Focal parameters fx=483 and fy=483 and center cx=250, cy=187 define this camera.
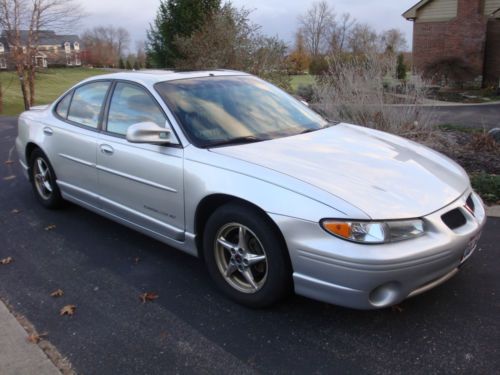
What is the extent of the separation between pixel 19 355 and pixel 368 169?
7.97ft

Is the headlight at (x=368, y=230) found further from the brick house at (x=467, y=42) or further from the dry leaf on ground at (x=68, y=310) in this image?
the brick house at (x=467, y=42)

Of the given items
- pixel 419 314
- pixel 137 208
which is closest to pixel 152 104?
pixel 137 208

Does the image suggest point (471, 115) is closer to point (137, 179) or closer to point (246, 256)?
point (137, 179)

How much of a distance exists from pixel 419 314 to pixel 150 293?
6.14ft

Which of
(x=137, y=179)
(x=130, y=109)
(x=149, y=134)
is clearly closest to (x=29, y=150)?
(x=130, y=109)

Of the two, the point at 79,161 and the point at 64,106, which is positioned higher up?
the point at 64,106

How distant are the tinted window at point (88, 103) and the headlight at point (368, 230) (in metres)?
2.60

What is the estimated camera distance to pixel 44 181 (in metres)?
5.29

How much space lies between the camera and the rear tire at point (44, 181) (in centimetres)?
511

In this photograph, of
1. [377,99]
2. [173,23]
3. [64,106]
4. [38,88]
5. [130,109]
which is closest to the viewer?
[130,109]

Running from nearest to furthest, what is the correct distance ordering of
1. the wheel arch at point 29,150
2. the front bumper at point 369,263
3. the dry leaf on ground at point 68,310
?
the front bumper at point 369,263 < the dry leaf on ground at point 68,310 < the wheel arch at point 29,150

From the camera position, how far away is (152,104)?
384cm

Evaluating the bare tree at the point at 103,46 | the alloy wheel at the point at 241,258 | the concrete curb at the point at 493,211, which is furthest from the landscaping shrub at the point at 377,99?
the bare tree at the point at 103,46

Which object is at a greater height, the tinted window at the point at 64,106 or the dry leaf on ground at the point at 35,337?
the tinted window at the point at 64,106
